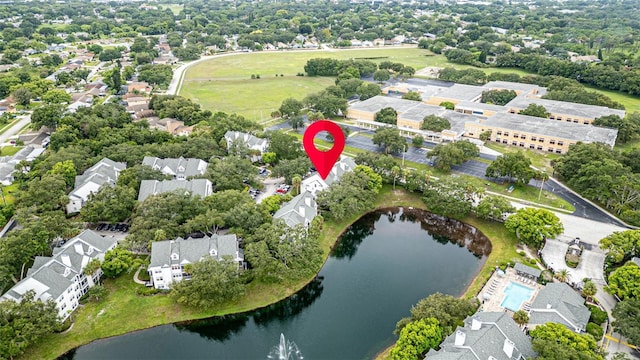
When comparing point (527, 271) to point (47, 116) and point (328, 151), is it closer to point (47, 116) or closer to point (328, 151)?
point (328, 151)

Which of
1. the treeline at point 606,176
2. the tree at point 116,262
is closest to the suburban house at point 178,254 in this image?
the tree at point 116,262

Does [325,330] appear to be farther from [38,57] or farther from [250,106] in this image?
[38,57]

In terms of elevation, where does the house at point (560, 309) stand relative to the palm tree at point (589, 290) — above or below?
above

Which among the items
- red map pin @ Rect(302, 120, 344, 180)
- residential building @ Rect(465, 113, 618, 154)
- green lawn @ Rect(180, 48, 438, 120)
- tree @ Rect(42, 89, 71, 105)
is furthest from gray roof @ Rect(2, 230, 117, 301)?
residential building @ Rect(465, 113, 618, 154)

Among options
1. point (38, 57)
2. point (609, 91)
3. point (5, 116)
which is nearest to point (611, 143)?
point (609, 91)

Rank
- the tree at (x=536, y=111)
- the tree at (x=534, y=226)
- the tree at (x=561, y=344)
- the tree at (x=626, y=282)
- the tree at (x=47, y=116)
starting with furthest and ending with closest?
the tree at (x=536, y=111), the tree at (x=47, y=116), the tree at (x=534, y=226), the tree at (x=626, y=282), the tree at (x=561, y=344)

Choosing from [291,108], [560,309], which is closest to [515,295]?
[560,309]

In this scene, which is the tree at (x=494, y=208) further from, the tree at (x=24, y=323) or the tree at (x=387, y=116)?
the tree at (x=24, y=323)
